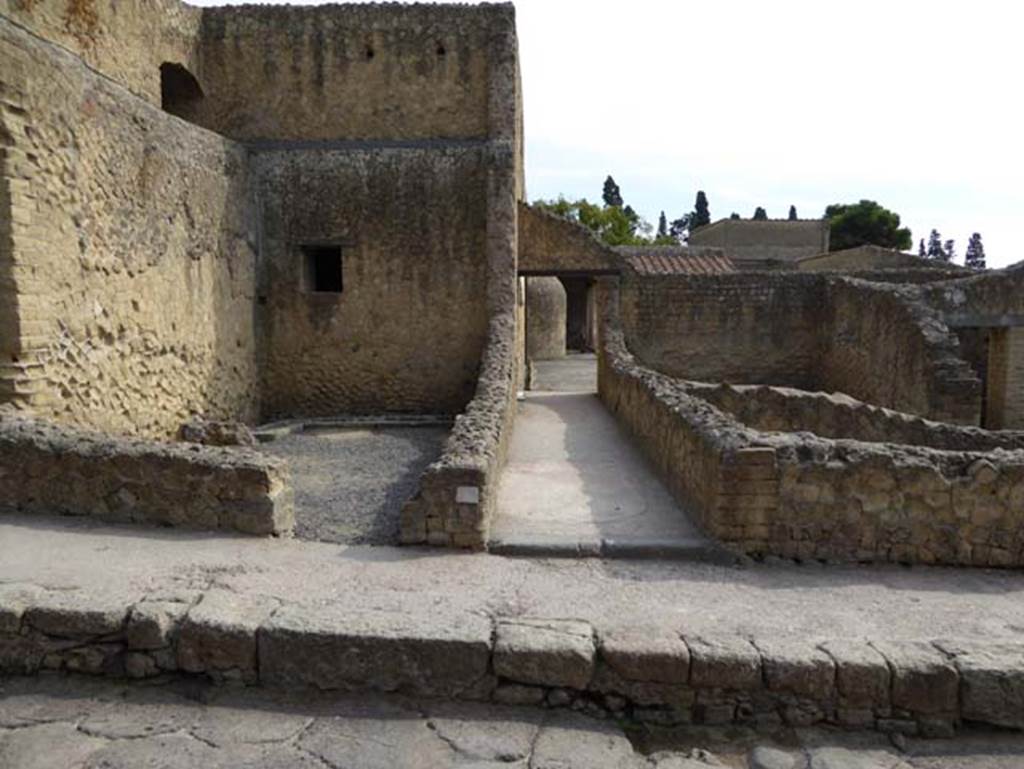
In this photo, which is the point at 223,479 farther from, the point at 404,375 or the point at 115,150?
the point at 404,375

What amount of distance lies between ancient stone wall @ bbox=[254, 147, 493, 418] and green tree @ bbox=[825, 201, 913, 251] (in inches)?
1558

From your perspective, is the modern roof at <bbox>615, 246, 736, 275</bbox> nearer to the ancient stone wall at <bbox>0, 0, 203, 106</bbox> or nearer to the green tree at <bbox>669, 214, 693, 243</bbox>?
the ancient stone wall at <bbox>0, 0, 203, 106</bbox>

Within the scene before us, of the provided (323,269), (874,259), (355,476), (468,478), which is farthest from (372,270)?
(874,259)

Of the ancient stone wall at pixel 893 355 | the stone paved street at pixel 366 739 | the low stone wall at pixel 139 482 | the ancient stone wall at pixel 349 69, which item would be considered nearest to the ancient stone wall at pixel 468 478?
the low stone wall at pixel 139 482

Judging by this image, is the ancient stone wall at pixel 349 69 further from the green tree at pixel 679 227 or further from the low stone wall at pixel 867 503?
the green tree at pixel 679 227

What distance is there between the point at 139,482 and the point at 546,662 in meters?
3.41

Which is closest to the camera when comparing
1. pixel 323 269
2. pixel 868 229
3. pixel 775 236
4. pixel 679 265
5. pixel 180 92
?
pixel 180 92

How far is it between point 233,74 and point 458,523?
386 inches

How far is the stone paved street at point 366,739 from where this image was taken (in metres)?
3.19

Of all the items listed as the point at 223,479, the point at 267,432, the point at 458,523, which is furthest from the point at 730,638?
the point at 267,432

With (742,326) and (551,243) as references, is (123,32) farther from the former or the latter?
(742,326)

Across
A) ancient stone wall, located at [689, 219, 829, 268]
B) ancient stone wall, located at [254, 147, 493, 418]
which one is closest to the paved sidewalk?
ancient stone wall, located at [254, 147, 493, 418]

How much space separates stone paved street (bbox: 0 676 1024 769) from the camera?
3.19 m

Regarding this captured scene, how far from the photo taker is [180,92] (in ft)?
39.0
